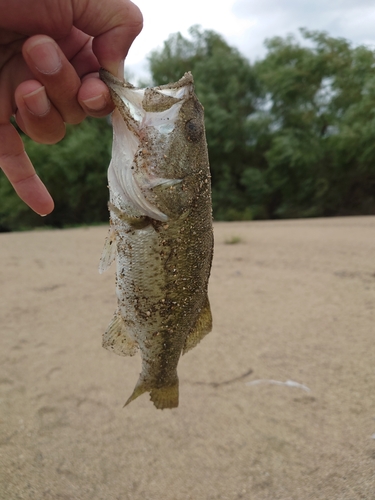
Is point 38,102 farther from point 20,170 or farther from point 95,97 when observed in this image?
→ point 20,170

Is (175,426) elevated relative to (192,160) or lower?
lower

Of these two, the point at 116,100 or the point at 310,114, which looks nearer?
the point at 116,100

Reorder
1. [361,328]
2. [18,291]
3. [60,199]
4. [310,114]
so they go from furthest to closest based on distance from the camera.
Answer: [60,199]
[310,114]
[18,291]
[361,328]

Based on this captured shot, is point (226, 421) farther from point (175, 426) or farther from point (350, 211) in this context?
point (350, 211)

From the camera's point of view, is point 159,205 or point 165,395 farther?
point 165,395

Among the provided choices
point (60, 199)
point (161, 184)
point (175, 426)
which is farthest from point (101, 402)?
point (60, 199)

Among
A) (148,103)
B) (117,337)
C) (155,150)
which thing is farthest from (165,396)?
(148,103)

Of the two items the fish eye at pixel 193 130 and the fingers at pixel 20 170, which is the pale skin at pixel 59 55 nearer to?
the fingers at pixel 20 170

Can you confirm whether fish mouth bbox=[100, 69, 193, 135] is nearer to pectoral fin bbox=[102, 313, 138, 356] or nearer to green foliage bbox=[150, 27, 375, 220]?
pectoral fin bbox=[102, 313, 138, 356]
